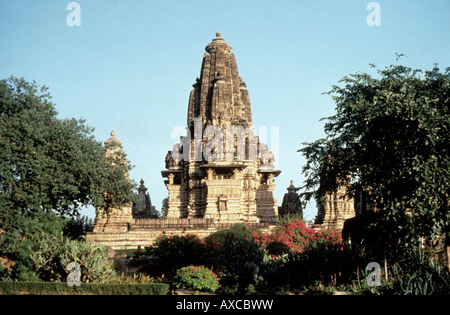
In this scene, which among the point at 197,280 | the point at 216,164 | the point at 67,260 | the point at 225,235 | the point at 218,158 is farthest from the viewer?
the point at 218,158

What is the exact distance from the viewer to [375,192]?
53.3ft

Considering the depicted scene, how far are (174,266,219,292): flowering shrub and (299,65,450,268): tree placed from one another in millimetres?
6704

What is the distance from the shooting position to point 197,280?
19.6 meters

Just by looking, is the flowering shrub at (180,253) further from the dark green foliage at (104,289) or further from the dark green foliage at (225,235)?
the dark green foliage at (104,289)

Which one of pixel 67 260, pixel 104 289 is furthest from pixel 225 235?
pixel 104 289

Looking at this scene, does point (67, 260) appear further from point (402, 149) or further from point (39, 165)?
point (402, 149)

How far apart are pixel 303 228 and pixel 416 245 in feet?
42.8

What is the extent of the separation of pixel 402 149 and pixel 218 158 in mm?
34734

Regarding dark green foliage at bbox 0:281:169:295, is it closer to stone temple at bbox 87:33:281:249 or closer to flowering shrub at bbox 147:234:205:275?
flowering shrub at bbox 147:234:205:275

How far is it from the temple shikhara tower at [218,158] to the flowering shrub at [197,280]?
2455 cm

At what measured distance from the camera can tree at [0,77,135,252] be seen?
24781mm

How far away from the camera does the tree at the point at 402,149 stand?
15164mm

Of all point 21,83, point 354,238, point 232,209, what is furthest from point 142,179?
point 354,238

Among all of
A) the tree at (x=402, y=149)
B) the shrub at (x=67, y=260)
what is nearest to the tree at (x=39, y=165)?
the shrub at (x=67, y=260)
